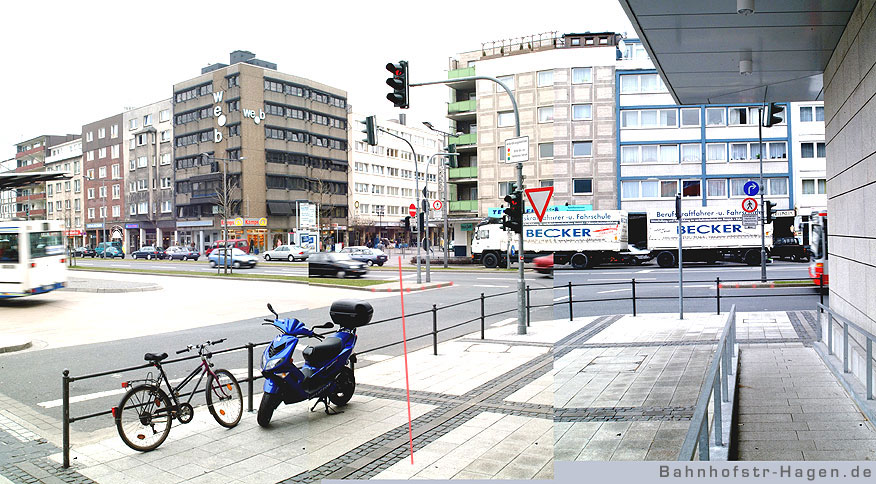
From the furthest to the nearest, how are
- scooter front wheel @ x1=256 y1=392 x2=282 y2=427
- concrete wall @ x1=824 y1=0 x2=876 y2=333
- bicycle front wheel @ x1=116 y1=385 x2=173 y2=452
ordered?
scooter front wheel @ x1=256 y1=392 x2=282 y2=427
concrete wall @ x1=824 y1=0 x2=876 y2=333
bicycle front wheel @ x1=116 y1=385 x2=173 y2=452

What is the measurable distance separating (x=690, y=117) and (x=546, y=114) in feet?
15.1

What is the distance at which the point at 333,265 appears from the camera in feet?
46.4

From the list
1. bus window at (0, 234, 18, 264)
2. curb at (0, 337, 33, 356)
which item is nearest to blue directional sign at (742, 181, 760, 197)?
bus window at (0, 234, 18, 264)

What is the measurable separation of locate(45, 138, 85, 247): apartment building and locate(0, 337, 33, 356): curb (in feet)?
6.01

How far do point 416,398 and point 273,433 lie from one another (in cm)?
176

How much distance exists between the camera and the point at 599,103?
4461 millimetres

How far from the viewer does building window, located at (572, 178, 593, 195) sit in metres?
3.95

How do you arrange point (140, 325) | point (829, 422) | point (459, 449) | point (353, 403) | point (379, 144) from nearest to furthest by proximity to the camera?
1. point (459, 449)
2. point (829, 422)
3. point (353, 403)
4. point (379, 144)
5. point (140, 325)

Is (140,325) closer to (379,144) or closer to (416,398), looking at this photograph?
(379,144)

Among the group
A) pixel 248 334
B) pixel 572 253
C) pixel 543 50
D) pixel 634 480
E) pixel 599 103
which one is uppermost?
pixel 543 50

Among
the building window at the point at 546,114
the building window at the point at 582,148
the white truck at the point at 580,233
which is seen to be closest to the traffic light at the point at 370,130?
the white truck at the point at 580,233

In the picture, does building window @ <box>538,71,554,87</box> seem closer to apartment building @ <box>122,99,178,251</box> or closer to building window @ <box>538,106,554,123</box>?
building window @ <box>538,106,554,123</box>

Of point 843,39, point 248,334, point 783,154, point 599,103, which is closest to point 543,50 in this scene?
point 599,103

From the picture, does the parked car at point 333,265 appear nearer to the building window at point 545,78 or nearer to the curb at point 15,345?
the curb at point 15,345
